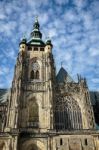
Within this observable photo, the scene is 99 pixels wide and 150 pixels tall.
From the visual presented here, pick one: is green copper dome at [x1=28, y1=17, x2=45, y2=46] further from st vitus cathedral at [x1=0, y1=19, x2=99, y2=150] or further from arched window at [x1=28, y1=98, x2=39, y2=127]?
arched window at [x1=28, y1=98, x2=39, y2=127]

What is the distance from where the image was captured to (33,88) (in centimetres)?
3850

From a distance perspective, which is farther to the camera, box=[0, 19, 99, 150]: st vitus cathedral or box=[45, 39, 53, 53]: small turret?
box=[45, 39, 53, 53]: small turret

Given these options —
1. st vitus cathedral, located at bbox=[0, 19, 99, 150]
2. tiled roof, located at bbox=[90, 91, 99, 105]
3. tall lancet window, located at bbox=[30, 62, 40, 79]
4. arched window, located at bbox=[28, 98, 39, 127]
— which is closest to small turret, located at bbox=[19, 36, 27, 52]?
st vitus cathedral, located at bbox=[0, 19, 99, 150]

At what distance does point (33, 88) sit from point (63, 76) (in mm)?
6877

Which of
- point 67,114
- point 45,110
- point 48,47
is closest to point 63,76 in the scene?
point 48,47

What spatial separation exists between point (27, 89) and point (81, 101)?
9.11 metres

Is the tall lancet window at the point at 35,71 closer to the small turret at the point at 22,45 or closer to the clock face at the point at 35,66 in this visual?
the clock face at the point at 35,66

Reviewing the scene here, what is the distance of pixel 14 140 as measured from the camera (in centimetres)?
3134

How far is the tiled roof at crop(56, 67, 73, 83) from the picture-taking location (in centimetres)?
4147

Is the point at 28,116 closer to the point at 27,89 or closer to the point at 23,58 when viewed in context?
the point at 27,89

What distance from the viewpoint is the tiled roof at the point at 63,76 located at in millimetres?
41472

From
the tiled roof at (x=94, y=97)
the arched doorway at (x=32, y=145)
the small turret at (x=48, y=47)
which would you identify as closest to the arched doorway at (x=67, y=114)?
the arched doorway at (x=32, y=145)

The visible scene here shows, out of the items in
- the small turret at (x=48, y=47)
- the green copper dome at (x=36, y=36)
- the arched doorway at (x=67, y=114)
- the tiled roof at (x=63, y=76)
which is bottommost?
the arched doorway at (x=67, y=114)

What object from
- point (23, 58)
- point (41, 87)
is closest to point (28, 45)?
point (23, 58)
